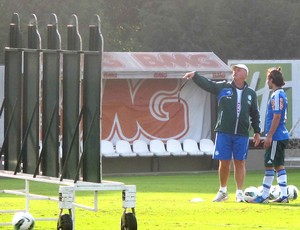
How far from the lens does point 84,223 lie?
53.9 ft

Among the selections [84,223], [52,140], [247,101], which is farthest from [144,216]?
[247,101]

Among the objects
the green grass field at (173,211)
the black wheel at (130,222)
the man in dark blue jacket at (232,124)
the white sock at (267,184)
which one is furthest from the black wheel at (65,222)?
the white sock at (267,184)

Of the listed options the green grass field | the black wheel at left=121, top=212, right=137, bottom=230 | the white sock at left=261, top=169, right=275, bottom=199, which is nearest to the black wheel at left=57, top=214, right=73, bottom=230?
the black wheel at left=121, top=212, right=137, bottom=230

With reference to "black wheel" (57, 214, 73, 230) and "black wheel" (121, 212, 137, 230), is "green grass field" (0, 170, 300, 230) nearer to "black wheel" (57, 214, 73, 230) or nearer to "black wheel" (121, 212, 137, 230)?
"black wheel" (121, 212, 137, 230)

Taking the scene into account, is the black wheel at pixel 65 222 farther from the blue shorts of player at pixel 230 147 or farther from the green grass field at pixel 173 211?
the blue shorts of player at pixel 230 147

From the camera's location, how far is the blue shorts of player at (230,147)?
20500 millimetres

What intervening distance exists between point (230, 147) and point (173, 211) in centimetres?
253

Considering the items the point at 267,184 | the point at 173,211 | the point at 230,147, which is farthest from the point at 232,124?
the point at 173,211

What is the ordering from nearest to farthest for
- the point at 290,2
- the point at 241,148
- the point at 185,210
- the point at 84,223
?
1. the point at 84,223
2. the point at 185,210
3. the point at 241,148
4. the point at 290,2

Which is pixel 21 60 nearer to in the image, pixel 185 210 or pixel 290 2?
pixel 185 210

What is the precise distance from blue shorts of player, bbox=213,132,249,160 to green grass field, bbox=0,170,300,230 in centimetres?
75

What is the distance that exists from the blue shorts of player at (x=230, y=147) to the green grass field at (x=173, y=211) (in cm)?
75

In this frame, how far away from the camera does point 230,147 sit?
20.6 m

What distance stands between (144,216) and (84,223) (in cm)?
127
